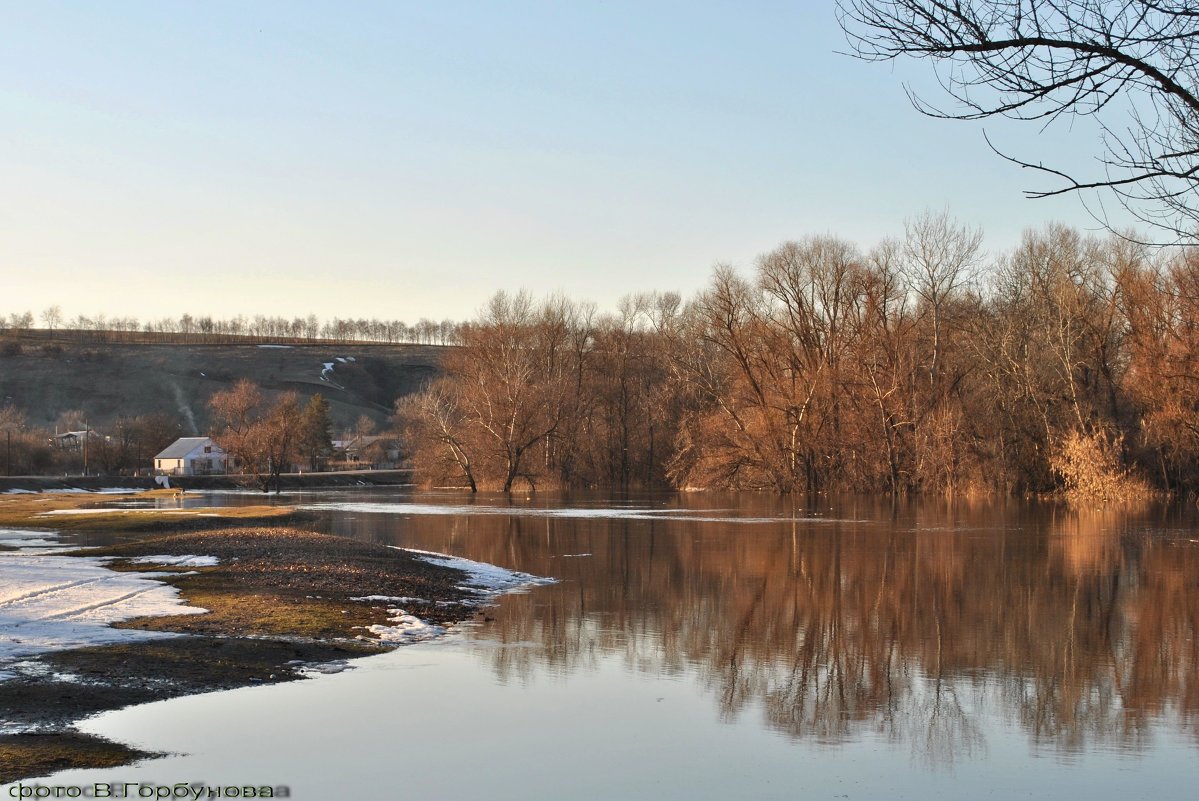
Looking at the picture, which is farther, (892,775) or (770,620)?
(770,620)

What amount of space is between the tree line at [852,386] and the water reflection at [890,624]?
18406 millimetres

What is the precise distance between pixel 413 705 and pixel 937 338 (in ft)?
178

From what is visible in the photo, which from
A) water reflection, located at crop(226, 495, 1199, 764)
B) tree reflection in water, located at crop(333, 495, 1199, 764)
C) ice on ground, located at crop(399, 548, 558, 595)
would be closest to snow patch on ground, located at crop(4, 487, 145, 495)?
water reflection, located at crop(226, 495, 1199, 764)

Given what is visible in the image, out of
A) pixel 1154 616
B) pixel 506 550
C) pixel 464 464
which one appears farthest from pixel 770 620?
pixel 464 464

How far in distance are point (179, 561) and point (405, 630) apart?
9.70m

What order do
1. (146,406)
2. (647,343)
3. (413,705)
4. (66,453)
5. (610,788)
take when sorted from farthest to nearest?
(146,406) → (66,453) → (647,343) → (413,705) → (610,788)

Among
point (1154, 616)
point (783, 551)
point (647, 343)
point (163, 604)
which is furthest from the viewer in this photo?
point (647, 343)

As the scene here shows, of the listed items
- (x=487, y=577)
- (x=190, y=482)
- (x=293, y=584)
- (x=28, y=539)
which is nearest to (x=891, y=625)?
(x=487, y=577)

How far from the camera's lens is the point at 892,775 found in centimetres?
979

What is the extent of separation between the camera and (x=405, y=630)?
55.3 ft

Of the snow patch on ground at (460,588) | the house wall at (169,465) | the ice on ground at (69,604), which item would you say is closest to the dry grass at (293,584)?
the snow patch on ground at (460,588)

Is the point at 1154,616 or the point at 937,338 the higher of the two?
the point at 937,338

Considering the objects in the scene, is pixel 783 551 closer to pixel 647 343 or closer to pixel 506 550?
pixel 506 550

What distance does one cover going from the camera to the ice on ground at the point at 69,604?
1388cm
